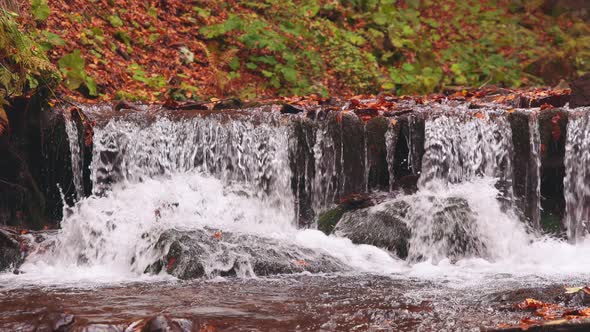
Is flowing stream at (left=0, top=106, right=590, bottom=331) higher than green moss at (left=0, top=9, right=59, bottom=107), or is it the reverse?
green moss at (left=0, top=9, right=59, bottom=107)

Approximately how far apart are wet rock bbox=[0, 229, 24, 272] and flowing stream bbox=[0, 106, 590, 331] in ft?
0.45

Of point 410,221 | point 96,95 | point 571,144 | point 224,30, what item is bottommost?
point 410,221

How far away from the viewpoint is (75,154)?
8.17m

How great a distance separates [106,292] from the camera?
222 inches

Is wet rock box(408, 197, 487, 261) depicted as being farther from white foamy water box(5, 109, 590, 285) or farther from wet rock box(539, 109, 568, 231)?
wet rock box(539, 109, 568, 231)

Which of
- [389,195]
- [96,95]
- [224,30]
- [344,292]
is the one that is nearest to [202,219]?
[389,195]

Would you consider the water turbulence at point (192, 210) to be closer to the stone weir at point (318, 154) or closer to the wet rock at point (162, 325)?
the stone weir at point (318, 154)

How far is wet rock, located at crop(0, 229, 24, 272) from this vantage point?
684 centimetres

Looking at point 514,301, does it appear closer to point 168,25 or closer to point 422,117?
point 422,117

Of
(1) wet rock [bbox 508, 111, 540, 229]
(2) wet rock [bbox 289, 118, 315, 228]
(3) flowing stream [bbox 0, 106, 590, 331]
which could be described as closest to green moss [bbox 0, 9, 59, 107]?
(3) flowing stream [bbox 0, 106, 590, 331]

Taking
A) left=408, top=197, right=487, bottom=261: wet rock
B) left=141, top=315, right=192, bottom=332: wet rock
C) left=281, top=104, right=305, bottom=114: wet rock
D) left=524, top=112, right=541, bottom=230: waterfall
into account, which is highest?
left=281, top=104, right=305, bottom=114: wet rock

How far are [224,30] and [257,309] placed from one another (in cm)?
895

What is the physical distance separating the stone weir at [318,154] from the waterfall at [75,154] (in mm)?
11

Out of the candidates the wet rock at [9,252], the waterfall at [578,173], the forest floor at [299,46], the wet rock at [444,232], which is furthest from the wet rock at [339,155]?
the forest floor at [299,46]
